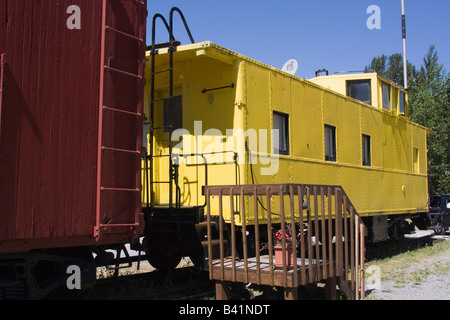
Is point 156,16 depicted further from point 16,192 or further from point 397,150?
point 397,150

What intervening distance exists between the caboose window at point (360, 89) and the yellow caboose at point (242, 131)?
3.43 feet

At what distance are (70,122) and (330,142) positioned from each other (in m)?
5.58

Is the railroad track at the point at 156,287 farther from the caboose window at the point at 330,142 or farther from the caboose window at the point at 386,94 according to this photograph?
the caboose window at the point at 386,94

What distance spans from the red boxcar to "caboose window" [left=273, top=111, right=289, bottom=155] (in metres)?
2.81

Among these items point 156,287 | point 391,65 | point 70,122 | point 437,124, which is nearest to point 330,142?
point 156,287

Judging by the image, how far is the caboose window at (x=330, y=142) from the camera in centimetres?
879

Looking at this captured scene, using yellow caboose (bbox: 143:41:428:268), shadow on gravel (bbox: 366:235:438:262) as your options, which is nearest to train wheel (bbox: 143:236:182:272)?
yellow caboose (bbox: 143:41:428:268)

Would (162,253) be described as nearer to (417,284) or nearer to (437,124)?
(417,284)

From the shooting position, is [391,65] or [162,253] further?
[391,65]

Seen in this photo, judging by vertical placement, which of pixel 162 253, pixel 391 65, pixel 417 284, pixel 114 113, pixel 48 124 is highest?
pixel 391 65

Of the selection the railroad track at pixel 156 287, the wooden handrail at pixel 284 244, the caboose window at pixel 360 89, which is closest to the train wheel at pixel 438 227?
the caboose window at pixel 360 89

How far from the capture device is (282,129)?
7629 millimetres

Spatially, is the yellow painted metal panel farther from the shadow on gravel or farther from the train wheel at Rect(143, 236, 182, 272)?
the shadow on gravel
